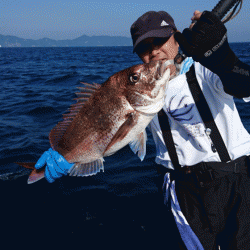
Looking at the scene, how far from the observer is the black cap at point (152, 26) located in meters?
2.72

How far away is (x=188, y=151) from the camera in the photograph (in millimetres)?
2719

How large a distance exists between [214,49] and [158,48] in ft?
3.37

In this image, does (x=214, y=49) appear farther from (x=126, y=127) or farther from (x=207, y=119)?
(x=126, y=127)

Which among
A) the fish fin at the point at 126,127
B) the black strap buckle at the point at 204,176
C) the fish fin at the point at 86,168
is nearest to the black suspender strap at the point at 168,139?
the black strap buckle at the point at 204,176

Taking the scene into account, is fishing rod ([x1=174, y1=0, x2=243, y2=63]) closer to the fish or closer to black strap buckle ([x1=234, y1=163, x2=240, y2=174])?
the fish

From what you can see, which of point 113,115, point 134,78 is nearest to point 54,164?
point 113,115

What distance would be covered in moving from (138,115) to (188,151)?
0.85 meters

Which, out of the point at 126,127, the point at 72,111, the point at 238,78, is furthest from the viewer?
the point at 72,111

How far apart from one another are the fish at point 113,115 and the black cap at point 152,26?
1.93 feet

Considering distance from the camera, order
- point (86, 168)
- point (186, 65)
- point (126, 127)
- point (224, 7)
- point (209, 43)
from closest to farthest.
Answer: point (209, 43)
point (224, 7)
point (126, 127)
point (86, 168)
point (186, 65)

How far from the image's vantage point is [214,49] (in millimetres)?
1921

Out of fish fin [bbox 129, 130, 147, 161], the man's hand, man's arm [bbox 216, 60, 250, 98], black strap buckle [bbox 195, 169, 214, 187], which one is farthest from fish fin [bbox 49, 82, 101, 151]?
black strap buckle [bbox 195, 169, 214, 187]

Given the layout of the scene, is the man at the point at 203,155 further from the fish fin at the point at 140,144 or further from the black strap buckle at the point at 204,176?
the fish fin at the point at 140,144

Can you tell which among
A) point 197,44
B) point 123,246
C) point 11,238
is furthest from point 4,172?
point 197,44
